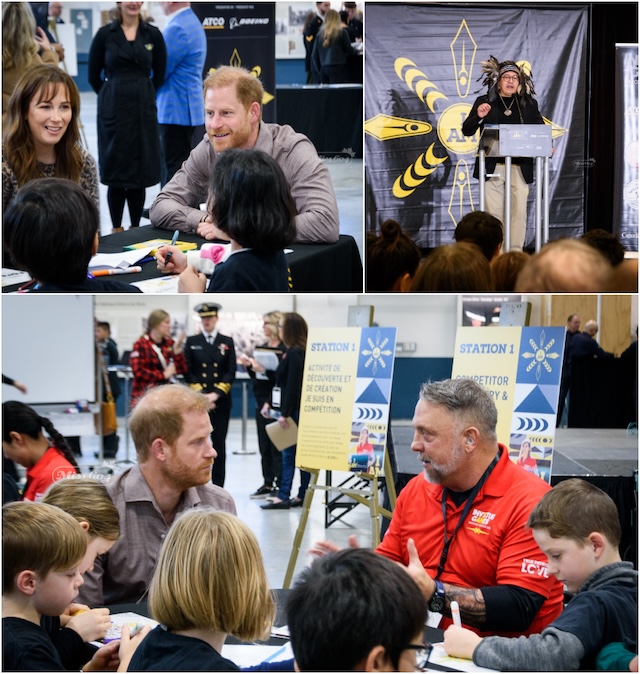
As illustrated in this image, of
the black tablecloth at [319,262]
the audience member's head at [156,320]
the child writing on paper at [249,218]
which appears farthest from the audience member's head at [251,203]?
the audience member's head at [156,320]

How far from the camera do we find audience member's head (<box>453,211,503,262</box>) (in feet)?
8.18

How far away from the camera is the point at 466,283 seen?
2363 millimetres

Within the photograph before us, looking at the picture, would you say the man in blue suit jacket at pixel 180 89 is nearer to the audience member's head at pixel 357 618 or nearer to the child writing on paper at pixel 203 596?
the child writing on paper at pixel 203 596

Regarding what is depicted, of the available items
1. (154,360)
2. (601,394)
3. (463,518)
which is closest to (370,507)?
(463,518)

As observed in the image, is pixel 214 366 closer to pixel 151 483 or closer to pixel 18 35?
pixel 151 483

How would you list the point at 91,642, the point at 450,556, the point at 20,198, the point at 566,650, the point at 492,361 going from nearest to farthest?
the point at 566,650, the point at 91,642, the point at 20,198, the point at 450,556, the point at 492,361

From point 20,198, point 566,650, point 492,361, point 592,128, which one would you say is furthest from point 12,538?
point 492,361

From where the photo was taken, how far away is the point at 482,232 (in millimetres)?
2564

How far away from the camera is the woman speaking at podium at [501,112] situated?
106 inches

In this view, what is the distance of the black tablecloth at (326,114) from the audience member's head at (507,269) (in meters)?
0.64

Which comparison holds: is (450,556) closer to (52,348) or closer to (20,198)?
(20,198)

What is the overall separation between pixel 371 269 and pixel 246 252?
19.9 inches

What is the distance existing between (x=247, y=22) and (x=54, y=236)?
1028 mm

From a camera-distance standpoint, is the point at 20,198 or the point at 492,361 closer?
the point at 20,198
